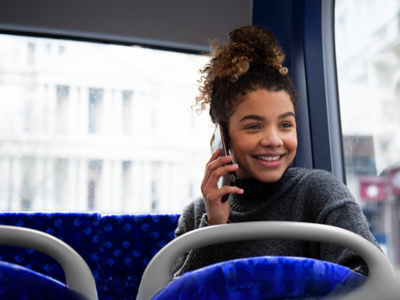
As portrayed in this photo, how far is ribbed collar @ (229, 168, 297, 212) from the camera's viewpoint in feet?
3.67

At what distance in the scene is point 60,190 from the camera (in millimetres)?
2125

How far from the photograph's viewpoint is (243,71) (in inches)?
42.6

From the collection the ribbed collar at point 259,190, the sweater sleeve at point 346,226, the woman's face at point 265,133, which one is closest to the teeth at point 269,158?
the woman's face at point 265,133

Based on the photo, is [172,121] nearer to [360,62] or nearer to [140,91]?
[140,91]

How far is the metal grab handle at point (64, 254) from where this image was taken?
468 mm

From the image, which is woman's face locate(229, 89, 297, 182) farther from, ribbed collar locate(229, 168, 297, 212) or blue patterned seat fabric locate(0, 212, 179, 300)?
blue patterned seat fabric locate(0, 212, 179, 300)

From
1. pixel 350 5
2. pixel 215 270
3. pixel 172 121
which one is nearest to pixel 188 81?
pixel 172 121

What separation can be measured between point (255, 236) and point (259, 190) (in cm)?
62

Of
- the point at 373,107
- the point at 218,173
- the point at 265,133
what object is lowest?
the point at 218,173

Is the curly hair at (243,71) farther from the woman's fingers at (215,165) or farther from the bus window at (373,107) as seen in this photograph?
the bus window at (373,107)

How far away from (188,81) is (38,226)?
1268mm

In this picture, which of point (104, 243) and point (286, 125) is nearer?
point (286, 125)

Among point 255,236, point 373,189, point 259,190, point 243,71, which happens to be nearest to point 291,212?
point 259,190

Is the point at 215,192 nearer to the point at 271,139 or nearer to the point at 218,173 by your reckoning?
the point at 218,173
